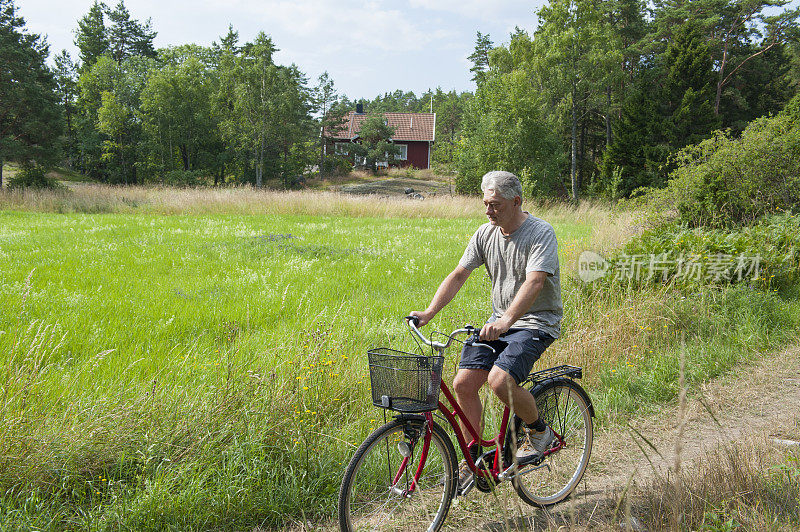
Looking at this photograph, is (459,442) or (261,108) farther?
(261,108)

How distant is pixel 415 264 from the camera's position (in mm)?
12977

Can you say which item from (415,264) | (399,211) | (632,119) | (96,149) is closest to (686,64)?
(632,119)

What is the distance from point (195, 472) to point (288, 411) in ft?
2.89

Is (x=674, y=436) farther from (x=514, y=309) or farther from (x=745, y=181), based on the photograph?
(x=745, y=181)

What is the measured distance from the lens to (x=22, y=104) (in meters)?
36.8

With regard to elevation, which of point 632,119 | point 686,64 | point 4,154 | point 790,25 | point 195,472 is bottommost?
point 195,472

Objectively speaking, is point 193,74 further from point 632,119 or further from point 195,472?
point 195,472

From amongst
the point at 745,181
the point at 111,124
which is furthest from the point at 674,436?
the point at 111,124

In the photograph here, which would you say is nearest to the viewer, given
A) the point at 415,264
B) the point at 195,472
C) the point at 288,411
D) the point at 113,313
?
the point at 195,472

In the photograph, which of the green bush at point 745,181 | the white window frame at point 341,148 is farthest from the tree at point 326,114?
the green bush at point 745,181

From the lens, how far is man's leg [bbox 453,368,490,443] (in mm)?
3703

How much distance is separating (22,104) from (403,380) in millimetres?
43790

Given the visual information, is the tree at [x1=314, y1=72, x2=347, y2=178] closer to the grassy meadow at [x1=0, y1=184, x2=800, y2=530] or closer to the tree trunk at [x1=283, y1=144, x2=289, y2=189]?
the tree trunk at [x1=283, y1=144, x2=289, y2=189]

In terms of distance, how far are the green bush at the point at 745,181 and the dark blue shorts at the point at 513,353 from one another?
10.8 meters
